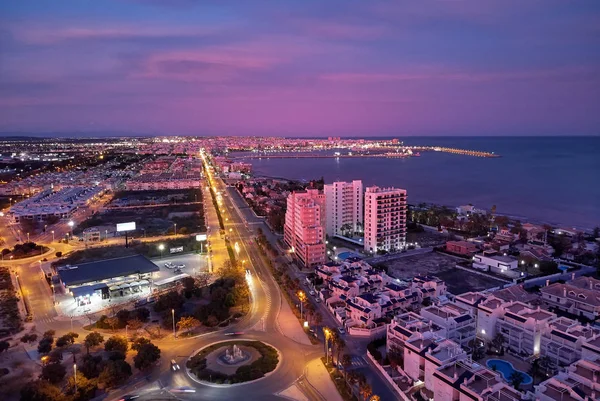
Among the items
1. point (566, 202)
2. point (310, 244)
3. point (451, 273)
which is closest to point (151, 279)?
point (310, 244)

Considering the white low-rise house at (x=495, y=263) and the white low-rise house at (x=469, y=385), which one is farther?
the white low-rise house at (x=495, y=263)

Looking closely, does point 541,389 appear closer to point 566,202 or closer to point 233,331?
point 233,331

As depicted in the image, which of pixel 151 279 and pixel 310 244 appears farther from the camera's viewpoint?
pixel 310 244

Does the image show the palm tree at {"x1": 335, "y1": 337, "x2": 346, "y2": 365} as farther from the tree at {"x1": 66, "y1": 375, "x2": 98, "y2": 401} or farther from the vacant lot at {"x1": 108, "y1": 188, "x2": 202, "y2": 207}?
the vacant lot at {"x1": 108, "y1": 188, "x2": 202, "y2": 207}

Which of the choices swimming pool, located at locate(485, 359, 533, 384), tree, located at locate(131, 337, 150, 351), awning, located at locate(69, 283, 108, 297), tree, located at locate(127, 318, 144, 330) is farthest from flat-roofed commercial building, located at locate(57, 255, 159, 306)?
swimming pool, located at locate(485, 359, 533, 384)

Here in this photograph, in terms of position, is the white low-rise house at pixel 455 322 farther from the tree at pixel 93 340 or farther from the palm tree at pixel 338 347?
the tree at pixel 93 340

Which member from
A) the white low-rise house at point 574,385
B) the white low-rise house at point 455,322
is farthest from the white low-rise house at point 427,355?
the white low-rise house at point 574,385
